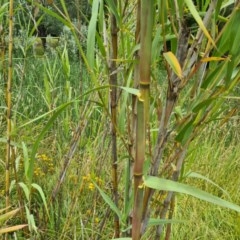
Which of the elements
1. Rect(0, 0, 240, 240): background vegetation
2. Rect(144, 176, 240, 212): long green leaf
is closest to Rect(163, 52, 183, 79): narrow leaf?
Rect(0, 0, 240, 240): background vegetation

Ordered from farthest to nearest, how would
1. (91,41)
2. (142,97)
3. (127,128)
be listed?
1. (127,128)
2. (91,41)
3. (142,97)

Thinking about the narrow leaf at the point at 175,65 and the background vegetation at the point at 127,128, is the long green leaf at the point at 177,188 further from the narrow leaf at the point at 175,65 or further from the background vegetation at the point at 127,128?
the narrow leaf at the point at 175,65

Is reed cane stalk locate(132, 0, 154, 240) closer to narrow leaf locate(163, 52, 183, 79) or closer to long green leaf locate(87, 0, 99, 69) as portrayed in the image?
narrow leaf locate(163, 52, 183, 79)

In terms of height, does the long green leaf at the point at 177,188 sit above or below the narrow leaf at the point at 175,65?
below

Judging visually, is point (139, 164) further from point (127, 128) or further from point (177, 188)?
point (127, 128)

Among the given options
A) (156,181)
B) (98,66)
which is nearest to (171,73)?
(156,181)

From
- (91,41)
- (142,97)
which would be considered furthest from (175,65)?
(91,41)

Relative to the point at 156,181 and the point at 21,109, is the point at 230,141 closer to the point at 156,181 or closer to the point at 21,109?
the point at 21,109

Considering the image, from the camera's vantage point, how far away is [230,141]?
387 centimetres

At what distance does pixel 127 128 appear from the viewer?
947 millimetres

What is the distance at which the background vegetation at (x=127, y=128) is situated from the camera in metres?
0.70

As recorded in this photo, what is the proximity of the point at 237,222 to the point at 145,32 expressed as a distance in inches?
84.0

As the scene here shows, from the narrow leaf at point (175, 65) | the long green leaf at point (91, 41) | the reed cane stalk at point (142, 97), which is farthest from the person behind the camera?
the long green leaf at point (91, 41)

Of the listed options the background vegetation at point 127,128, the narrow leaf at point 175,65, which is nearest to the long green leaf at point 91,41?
the background vegetation at point 127,128
